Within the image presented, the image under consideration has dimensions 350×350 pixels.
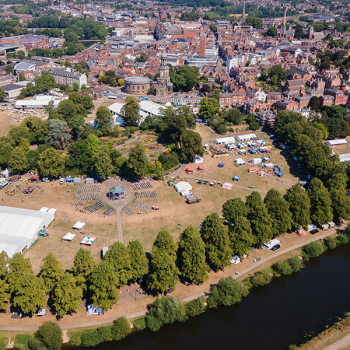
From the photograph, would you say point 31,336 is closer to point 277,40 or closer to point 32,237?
point 32,237

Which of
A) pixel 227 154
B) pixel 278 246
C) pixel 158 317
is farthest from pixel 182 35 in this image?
pixel 158 317

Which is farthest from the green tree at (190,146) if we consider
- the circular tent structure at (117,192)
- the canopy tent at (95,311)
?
the canopy tent at (95,311)

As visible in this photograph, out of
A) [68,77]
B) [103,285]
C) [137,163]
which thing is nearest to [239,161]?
[137,163]

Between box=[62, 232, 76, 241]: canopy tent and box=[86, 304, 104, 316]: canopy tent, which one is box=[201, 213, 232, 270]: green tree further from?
box=[62, 232, 76, 241]: canopy tent

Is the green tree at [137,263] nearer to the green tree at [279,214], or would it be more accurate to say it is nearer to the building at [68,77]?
the green tree at [279,214]

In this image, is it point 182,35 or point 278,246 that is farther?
point 182,35

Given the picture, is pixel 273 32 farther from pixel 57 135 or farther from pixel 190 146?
pixel 57 135

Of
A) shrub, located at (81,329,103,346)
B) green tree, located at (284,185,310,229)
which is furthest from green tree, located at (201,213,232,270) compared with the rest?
shrub, located at (81,329,103,346)
